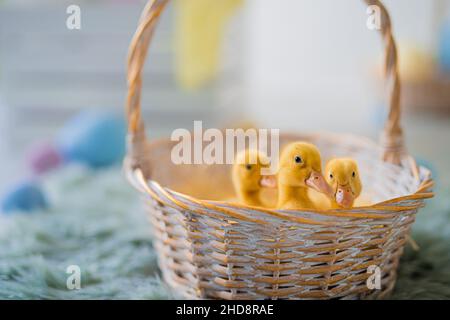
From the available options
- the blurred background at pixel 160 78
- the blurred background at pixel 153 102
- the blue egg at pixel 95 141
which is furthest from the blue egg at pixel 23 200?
the blurred background at pixel 160 78

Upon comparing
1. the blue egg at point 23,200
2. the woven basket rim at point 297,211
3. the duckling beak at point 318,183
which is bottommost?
the blue egg at point 23,200

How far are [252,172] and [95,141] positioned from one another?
0.91 metres

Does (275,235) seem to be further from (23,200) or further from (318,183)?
(23,200)

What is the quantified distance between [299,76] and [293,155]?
249 cm

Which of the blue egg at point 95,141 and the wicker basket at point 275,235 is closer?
the wicker basket at point 275,235

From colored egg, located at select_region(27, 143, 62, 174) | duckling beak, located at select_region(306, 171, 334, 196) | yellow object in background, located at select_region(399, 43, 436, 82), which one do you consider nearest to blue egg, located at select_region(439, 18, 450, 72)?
yellow object in background, located at select_region(399, 43, 436, 82)

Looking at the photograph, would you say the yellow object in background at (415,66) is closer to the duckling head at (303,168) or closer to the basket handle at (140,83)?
the basket handle at (140,83)

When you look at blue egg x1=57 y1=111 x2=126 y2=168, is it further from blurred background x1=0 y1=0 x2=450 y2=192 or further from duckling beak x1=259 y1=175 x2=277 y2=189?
duckling beak x1=259 y1=175 x2=277 y2=189

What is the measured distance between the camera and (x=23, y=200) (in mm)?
1433

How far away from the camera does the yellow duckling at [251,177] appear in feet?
3.21

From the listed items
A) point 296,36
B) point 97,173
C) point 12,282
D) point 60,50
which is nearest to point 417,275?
point 12,282

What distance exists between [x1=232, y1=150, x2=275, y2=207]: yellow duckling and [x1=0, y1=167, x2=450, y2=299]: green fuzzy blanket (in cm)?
21

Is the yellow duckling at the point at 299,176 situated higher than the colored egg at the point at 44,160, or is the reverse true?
the yellow duckling at the point at 299,176

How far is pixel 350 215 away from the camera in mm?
793
